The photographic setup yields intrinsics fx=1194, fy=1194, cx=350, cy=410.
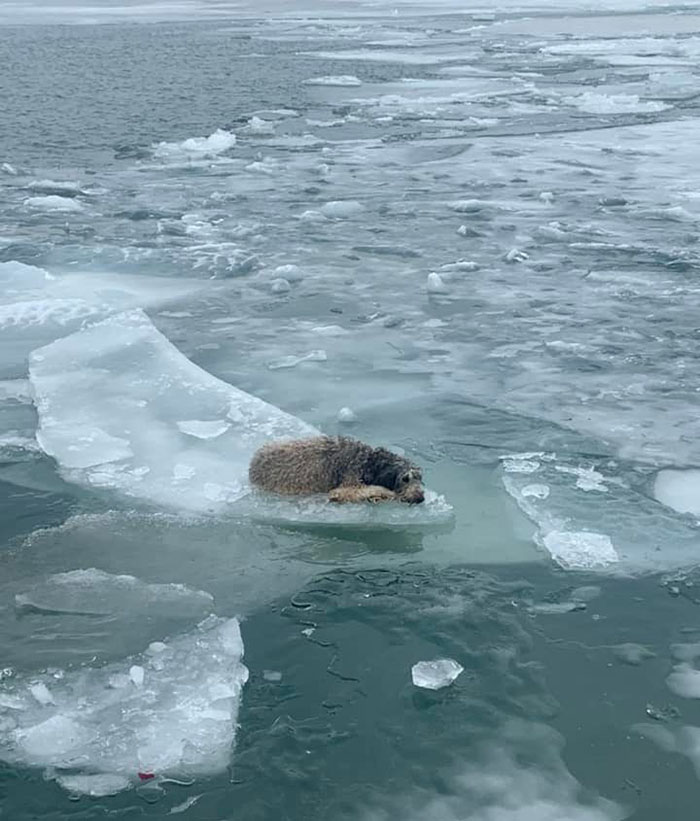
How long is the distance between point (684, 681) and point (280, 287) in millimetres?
5390

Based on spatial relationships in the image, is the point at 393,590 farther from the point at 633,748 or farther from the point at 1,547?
the point at 1,547

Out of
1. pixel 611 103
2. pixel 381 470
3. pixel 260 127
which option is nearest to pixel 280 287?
pixel 381 470

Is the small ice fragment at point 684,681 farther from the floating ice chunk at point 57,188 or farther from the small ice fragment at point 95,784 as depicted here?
the floating ice chunk at point 57,188

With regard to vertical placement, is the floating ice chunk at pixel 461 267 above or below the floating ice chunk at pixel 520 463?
below

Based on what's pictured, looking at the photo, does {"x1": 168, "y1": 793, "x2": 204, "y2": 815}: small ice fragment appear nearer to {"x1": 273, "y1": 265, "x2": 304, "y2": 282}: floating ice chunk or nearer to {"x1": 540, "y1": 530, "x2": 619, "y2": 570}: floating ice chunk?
{"x1": 540, "y1": 530, "x2": 619, "y2": 570}: floating ice chunk

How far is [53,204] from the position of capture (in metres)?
12.0

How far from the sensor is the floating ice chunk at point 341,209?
11.7 metres

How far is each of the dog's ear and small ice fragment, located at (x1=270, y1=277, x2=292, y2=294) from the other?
3.62 m

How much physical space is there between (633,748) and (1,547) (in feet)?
9.47

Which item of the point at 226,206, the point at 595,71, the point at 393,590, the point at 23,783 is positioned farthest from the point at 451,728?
the point at 595,71

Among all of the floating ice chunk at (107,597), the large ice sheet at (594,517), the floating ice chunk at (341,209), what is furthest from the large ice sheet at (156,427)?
the floating ice chunk at (341,209)

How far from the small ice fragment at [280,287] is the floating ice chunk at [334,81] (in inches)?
502

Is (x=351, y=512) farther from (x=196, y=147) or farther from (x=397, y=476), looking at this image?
(x=196, y=147)

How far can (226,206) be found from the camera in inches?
480
